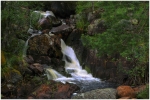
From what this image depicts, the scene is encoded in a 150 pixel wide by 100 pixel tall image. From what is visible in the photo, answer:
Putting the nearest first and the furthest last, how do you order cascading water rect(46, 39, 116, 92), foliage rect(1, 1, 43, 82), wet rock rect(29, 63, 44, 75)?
foliage rect(1, 1, 43, 82)
cascading water rect(46, 39, 116, 92)
wet rock rect(29, 63, 44, 75)

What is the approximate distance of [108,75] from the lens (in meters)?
12.3

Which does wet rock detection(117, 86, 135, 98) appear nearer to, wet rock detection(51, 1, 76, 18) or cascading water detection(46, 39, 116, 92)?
cascading water detection(46, 39, 116, 92)

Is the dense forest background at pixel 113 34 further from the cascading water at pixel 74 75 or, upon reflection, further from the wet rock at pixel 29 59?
the wet rock at pixel 29 59

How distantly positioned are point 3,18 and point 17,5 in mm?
726

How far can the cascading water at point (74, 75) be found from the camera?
11.3 m

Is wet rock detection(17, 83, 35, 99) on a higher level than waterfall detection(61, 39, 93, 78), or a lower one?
lower

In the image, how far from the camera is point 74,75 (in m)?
13.2

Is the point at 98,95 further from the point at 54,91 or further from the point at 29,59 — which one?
the point at 29,59

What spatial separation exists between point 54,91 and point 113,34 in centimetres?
337

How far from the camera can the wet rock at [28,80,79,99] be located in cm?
953

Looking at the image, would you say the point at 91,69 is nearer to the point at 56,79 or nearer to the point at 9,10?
the point at 56,79

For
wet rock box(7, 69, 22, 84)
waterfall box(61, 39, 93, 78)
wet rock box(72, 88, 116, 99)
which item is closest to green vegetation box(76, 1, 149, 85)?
wet rock box(72, 88, 116, 99)

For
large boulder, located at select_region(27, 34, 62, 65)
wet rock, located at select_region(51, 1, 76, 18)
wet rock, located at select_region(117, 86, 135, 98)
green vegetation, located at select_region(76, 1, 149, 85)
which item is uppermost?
wet rock, located at select_region(51, 1, 76, 18)

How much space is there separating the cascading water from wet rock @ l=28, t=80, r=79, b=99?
23.7 inches
